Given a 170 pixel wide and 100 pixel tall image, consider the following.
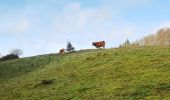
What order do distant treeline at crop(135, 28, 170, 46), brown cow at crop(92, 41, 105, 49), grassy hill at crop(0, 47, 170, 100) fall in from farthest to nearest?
distant treeline at crop(135, 28, 170, 46), brown cow at crop(92, 41, 105, 49), grassy hill at crop(0, 47, 170, 100)

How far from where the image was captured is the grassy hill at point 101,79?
2889 cm

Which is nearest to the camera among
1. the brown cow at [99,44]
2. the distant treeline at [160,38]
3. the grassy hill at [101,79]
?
the grassy hill at [101,79]

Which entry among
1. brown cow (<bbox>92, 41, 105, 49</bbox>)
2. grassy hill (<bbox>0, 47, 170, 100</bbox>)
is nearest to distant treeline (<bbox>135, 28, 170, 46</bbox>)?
brown cow (<bbox>92, 41, 105, 49</bbox>)

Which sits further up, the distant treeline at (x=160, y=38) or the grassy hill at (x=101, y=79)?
the distant treeline at (x=160, y=38)

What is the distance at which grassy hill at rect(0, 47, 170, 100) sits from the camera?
2889 cm

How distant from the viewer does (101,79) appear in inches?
1341

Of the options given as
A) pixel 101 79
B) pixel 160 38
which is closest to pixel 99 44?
pixel 160 38

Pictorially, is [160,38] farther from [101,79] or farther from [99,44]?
[101,79]

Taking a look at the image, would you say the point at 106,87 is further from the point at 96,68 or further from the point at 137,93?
the point at 96,68

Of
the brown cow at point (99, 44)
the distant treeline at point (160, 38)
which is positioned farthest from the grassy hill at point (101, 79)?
the distant treeline at point (160, 38)

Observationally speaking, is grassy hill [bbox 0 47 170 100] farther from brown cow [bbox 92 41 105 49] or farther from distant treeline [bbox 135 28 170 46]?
distant treeline [bbox 135 28 170 46]

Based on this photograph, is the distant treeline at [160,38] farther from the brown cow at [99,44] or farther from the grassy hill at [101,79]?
the grassy hill at [101,79]

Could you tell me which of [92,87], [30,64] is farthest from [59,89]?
[30,64]

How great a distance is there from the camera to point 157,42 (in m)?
62.4
